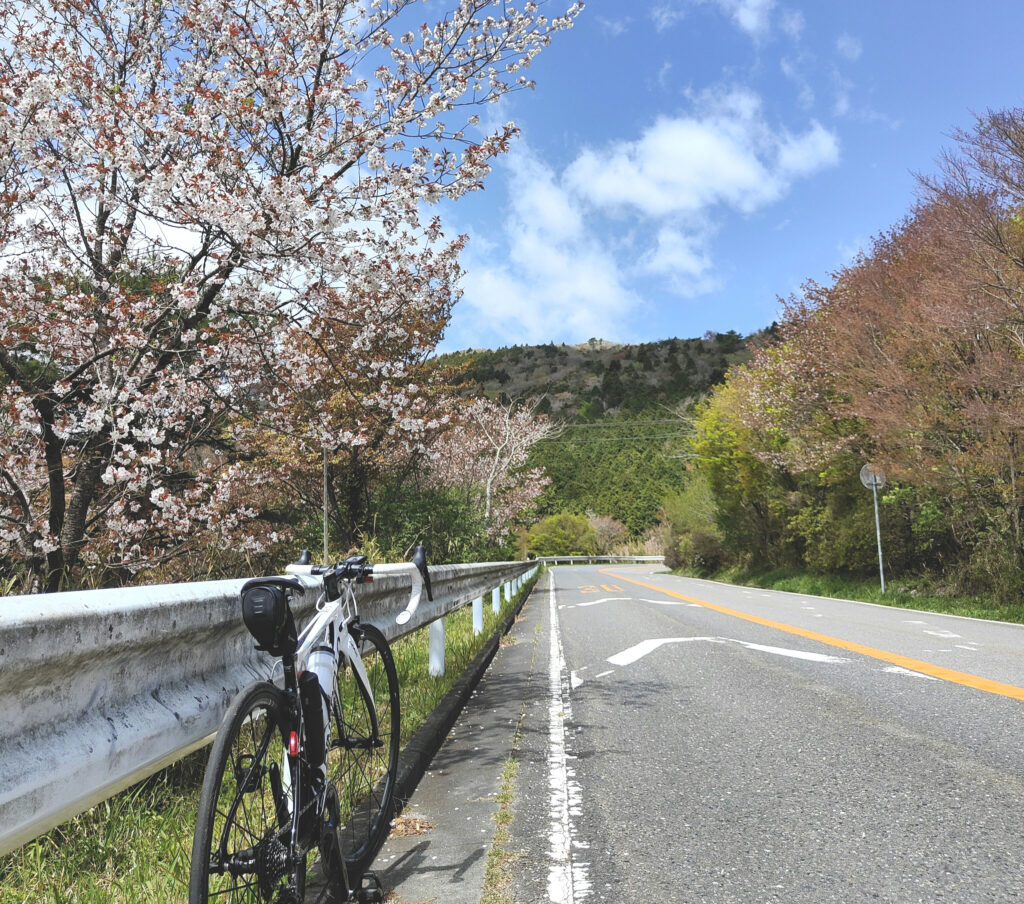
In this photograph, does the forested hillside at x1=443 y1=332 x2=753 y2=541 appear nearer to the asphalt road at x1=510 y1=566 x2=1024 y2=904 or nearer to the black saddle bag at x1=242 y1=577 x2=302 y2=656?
the asphalt road at x1=510 y1=566 x2=1024 y2=904

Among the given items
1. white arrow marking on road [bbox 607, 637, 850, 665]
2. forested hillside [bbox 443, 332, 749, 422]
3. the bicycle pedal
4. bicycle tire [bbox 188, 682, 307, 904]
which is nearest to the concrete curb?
the bicycle pedal

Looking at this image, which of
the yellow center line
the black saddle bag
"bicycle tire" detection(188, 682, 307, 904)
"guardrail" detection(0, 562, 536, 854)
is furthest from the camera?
the yellow center line

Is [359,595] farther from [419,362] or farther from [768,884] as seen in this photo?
[419,362]

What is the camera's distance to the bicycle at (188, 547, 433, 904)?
1.76 m

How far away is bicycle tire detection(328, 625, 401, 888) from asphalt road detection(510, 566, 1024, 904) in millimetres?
581

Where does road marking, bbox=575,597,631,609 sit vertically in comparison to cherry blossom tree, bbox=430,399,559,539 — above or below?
below

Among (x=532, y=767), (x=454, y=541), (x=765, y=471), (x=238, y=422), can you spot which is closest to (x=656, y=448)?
(x=765, y=471)

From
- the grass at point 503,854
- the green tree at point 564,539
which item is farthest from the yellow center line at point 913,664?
the green tree at point 564,539

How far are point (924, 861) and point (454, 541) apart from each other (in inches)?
575

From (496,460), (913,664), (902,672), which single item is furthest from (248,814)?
(496,460)

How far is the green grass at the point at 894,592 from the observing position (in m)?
12.5

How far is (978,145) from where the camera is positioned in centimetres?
1209

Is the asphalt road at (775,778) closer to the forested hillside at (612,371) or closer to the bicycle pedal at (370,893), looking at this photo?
the bicycle pedal at (370,893)

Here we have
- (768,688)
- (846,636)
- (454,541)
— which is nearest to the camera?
(768,688)
